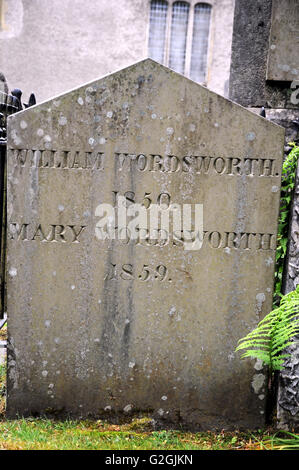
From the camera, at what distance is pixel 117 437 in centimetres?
281

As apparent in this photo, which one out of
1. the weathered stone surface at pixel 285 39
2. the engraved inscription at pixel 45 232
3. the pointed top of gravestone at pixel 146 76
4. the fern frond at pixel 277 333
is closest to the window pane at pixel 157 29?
the weathered stone surface at pixel 285 39

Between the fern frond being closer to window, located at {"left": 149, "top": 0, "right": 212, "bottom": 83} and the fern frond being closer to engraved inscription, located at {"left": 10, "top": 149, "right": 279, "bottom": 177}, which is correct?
engraved inscription, located at {"left": 10, "top": 149, "right": 279, "bottom": 177}

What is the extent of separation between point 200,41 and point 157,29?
1.64 meters

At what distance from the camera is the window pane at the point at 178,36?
16.9 m

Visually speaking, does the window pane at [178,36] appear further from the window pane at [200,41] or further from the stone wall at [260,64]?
A: the stone wall at [260,64]

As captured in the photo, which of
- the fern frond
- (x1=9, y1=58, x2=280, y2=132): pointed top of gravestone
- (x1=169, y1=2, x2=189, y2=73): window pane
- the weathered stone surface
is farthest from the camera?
(x1=169, y1=2, x2=189, y2=73): window pane

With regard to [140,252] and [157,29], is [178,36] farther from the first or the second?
[140,252]

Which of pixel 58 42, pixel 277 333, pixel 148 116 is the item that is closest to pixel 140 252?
pixel 148 116

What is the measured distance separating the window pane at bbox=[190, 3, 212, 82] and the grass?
50.3 feet

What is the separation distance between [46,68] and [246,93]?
40.0ft

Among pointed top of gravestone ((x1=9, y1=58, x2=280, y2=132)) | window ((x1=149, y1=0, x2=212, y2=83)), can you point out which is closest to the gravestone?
pointed top of gravestone ((x1=9, y1=58, x2=280, y2=132))

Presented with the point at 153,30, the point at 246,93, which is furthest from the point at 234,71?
the point at 153,30

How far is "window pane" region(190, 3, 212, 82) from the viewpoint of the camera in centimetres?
1667

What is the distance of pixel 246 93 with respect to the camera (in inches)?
190
